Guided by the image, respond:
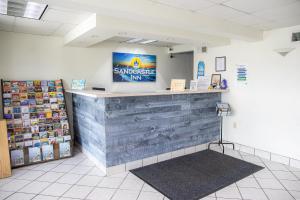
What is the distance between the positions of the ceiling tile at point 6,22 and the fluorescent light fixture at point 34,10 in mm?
336

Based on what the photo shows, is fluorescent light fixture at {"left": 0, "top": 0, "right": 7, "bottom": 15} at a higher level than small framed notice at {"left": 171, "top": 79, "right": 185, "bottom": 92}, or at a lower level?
higher

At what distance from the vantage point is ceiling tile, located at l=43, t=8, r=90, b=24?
10.2 feet

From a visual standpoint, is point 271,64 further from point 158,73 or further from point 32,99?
point 32,99

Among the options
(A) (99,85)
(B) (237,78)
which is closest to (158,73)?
(A) (99,85)

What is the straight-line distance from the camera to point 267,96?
4105 millimetres

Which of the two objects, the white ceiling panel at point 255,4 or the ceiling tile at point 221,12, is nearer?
the white ceiling panel at point 255,4

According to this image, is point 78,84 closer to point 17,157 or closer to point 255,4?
point 17,157

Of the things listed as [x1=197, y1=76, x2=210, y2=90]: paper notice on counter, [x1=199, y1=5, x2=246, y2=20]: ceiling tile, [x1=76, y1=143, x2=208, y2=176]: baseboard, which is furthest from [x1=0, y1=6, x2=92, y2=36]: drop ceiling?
[x1=197, y1=76, x2=210, y2=90]: paper notice on counter

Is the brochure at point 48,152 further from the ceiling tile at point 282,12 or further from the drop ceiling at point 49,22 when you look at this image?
the ceiling tile at point 282,12

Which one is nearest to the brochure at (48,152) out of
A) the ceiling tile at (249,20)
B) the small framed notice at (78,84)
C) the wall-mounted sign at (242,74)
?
the small framed notice at (78,84)

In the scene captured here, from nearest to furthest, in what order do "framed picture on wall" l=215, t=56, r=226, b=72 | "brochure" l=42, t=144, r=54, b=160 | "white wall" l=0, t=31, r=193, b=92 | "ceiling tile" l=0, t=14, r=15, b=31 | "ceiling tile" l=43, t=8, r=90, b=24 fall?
"ceiling tile" l=43, t=8, r=90, b=24 < "ceiling tile" l=0, t=14, r=15, b=31 < "brochure" l=42, t=144, r=54, b=160 < "white wall" l=0, t=31, r=193, b=92 < "framed picture on wall" l=215, t=56, r=226, b=72

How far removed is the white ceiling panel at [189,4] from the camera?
8.52ft

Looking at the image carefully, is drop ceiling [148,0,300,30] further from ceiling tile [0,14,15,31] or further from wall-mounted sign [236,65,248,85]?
ceiling tile [0,14,15,31]

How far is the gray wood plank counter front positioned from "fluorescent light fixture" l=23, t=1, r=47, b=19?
134 cm
